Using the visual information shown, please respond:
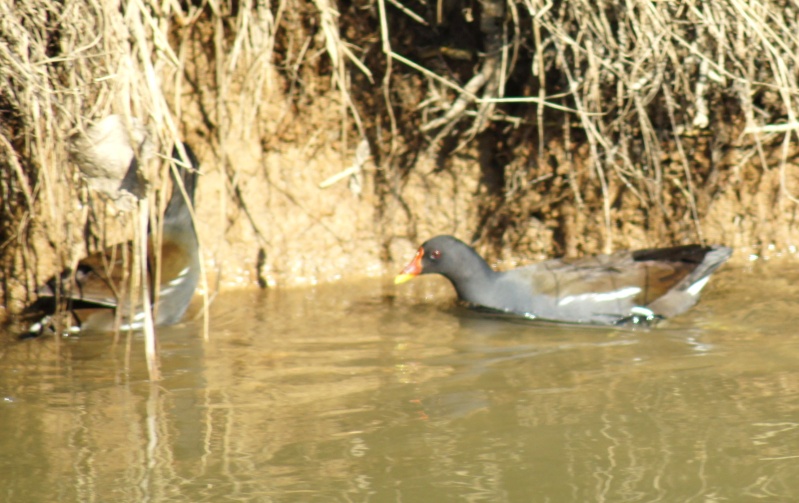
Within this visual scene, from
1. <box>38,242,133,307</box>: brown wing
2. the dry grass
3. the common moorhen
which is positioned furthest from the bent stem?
<box>38,242,133,307</box>: brown wing

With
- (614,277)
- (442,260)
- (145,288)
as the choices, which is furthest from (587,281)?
(145,288)

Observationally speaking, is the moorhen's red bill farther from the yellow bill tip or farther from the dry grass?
the dry grass

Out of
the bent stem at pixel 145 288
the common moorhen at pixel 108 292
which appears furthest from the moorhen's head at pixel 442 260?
the bent stem at pixel 145 288

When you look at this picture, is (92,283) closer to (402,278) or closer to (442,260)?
(402,278)

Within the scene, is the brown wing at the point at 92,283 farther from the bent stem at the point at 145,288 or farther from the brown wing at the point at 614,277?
the brown wing at the point at 614,277

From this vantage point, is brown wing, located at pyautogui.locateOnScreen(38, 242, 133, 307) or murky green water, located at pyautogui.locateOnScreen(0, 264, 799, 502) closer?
murky green water, located at pyautogui.locateOnScreen(0, 264, 799, 502)

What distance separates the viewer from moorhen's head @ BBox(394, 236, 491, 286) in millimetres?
5805

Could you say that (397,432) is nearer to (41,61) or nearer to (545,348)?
(545,348)

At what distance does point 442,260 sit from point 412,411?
7.22 feet

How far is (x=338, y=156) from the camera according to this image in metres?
6.27

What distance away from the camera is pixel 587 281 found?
18.1 feet

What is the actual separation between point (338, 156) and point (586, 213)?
153cm

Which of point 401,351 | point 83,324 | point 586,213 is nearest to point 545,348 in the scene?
point 401,351

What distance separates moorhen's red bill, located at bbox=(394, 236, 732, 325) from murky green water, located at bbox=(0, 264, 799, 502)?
0.21 meters
